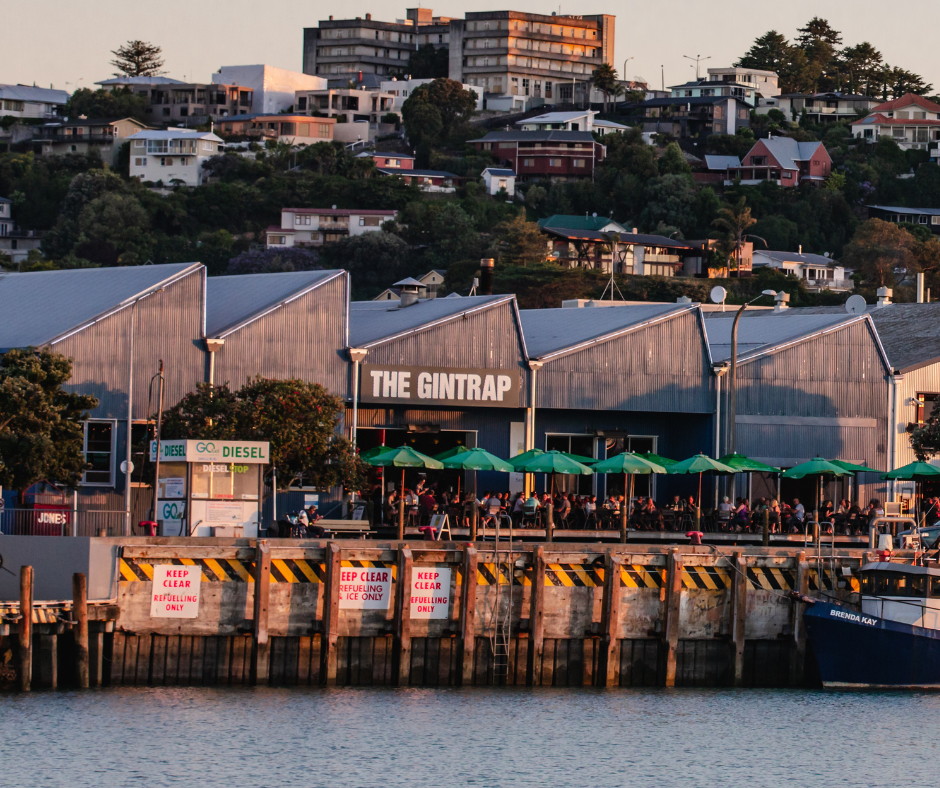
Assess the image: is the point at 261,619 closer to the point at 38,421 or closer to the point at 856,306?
the point at 38,421

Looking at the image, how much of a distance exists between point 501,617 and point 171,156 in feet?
543

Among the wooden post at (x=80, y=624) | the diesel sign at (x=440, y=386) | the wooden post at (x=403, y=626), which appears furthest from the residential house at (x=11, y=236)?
the wooden post at (x=80, y=624)

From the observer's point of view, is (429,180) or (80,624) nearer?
(80,624)

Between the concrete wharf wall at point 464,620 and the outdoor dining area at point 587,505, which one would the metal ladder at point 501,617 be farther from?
the outdoor dining area at point 587,505

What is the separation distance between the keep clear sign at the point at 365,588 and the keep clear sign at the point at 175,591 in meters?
3.13

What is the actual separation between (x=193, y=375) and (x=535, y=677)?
1495cm

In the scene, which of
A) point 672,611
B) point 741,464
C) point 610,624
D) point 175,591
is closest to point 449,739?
point 610,624

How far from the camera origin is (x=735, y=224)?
610 feet

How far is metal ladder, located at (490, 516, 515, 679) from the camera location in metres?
38.4

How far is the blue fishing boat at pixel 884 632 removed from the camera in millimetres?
40281

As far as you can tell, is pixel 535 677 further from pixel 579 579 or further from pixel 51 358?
pixel 51 358

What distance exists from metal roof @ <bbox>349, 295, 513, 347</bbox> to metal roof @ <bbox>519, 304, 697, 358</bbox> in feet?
8.27

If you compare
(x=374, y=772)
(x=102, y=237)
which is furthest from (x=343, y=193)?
(x=374, y=772)

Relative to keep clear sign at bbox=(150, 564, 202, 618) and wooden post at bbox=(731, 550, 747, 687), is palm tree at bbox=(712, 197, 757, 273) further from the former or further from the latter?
keep clear sign at bbox=(150, 564, 202, 618)
